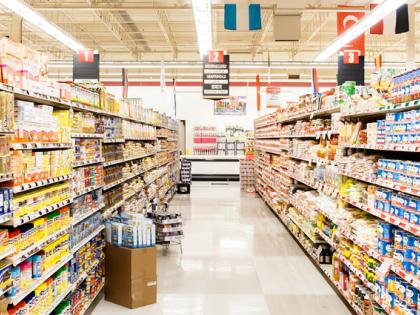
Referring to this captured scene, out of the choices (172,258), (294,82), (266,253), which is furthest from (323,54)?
(294,82)

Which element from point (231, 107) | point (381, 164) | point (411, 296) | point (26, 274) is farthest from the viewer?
point (231, 107)

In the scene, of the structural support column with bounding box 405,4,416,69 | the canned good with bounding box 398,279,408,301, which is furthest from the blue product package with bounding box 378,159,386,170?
the structural support column with bounding box 405,4,416,69

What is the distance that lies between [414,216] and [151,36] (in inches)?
594

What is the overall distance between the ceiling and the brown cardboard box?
288 inches

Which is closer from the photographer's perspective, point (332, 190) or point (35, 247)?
point (35, 247)

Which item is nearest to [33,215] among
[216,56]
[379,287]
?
[379,287]

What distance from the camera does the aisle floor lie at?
4703 millimetres

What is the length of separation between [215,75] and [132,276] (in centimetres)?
842

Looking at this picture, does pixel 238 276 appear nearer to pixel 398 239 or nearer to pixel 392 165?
pixel 398 239

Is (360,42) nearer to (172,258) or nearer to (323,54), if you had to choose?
(323,54)

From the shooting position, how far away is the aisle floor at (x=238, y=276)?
4703 mm

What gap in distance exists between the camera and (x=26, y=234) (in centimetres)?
309

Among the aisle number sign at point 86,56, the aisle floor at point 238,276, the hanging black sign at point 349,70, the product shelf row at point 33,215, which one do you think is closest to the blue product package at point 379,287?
the aisle floor at point 238,276

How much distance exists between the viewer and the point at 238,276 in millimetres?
5836
